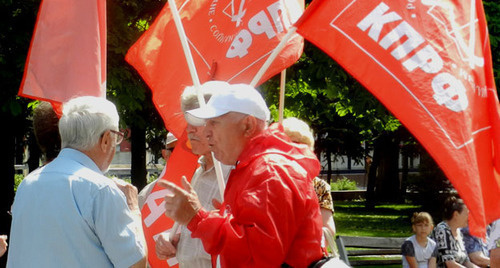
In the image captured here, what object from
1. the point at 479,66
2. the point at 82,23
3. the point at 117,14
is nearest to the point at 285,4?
the point at 82,23

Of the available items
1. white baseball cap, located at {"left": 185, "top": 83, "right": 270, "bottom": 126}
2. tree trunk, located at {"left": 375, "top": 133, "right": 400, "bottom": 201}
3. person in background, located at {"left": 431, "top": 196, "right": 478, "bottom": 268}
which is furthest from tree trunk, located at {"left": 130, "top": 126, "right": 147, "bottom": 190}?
white baseball cap, located at {"left": 185, "top": 83, "right": 270, "bottom": 126}

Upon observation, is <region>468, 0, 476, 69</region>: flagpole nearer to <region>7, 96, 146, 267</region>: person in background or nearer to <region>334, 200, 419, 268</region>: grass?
<region>7, 96, 146, 267</region>: person in background

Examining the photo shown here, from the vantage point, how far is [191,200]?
3.40 metres

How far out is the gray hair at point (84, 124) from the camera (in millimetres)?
3971

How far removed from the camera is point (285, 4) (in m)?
6.09

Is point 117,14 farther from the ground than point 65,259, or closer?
farther from the ground

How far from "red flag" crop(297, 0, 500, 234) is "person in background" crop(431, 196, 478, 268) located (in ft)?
14.5

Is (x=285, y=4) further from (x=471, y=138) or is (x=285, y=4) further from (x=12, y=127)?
(x=12, y=127)

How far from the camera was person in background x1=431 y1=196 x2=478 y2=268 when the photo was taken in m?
9.02

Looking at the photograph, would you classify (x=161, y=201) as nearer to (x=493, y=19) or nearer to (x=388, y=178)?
(x=493, y=19)

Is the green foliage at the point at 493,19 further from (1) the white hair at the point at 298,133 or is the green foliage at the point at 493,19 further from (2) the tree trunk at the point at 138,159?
(2) the tree trunk at the point at 138,159

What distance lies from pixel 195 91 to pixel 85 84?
1.10 metres

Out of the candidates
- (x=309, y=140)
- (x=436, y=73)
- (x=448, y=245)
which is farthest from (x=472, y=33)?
(x=448, y=245)

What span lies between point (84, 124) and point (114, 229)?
517 mm
